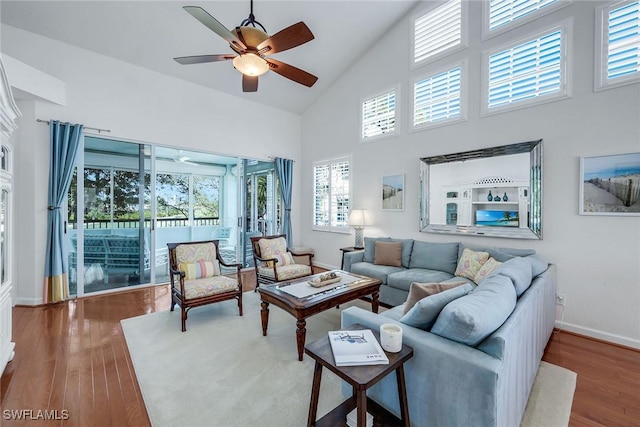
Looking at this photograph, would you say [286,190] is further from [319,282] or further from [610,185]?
[610,185]

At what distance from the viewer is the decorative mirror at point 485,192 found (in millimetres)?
3215

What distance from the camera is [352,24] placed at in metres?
4.32

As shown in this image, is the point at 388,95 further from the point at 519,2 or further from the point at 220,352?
the point at 220,352

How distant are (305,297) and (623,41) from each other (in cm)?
403

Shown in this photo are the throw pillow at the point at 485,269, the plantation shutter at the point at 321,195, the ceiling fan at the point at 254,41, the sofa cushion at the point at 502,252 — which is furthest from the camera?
the plantation shutter at the point at 321,195

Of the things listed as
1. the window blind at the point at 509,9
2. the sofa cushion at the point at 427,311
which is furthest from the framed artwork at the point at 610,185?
the sofa cushion at the point at 427,311

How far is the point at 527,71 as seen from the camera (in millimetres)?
3236

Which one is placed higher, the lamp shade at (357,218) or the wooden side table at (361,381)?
the lamp shade at (357,218)

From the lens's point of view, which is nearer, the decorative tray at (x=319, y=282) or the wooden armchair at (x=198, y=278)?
the decorative tray at (x=319, y=282)

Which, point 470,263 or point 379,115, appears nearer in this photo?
point 470,263

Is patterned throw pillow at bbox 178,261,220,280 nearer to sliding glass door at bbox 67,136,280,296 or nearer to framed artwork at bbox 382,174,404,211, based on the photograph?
sliding glass door at bbox 67,136,280,296

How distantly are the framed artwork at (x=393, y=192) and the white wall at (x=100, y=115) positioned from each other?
2893 millimetres

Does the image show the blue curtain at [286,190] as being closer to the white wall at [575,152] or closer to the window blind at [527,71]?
the white wall at [575,152]

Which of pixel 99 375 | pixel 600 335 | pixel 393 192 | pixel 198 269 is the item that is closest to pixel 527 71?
A: pixel 393 192
